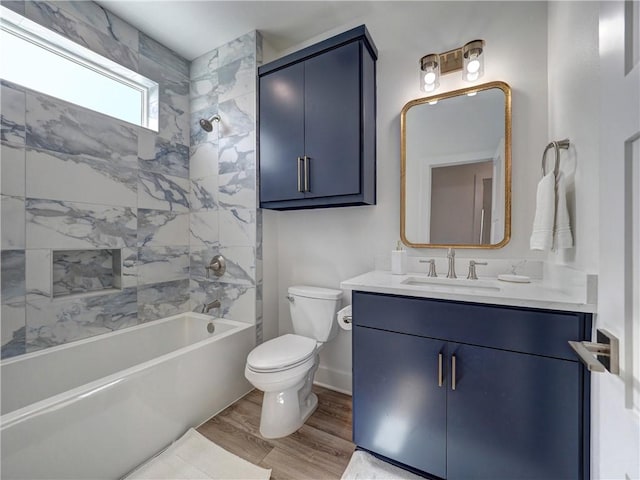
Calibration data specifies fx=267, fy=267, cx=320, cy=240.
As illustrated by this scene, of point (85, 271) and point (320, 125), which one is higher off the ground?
point (320, 125)

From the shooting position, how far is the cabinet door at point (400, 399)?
3.83ft

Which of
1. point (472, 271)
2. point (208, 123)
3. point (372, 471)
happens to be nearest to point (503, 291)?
point (472, 271)

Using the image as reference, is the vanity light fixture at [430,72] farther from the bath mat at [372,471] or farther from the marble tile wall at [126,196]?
the bath mat at [372,471]

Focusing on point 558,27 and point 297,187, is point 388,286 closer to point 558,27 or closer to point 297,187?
point 297,187

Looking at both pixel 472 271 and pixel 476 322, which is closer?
pixel 476 322

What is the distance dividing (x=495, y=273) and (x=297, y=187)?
4.32ft

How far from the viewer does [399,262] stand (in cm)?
166

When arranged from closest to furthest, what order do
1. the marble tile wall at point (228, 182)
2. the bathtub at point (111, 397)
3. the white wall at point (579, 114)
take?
the white wall at point (579, 114)
the bathtub at point (111, 397)
the marble tile wall at point (228, 182)

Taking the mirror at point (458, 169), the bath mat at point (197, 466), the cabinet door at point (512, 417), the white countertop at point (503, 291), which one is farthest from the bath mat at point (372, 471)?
the mirror at point (458, 169)

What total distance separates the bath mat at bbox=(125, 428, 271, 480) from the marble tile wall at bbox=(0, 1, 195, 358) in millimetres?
967

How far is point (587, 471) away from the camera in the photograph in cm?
93

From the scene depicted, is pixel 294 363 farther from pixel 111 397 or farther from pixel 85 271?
pixel 85 271

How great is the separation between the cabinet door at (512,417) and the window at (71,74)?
8.90ft

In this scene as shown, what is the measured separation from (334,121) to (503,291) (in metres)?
1.32
